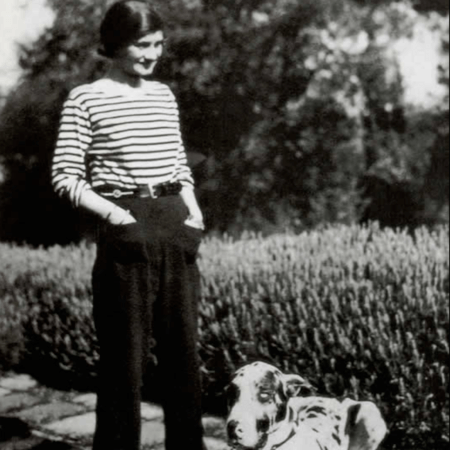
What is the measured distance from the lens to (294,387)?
2.77 m

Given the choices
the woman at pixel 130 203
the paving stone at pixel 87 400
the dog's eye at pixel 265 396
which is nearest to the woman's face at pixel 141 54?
the woman at pixel 130 203

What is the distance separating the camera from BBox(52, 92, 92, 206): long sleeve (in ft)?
10.9

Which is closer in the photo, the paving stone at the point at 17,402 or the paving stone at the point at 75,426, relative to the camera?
the paving stone at the point at 75,426

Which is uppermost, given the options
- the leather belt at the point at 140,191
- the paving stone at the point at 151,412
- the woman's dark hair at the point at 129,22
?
the woman's dark hair at the point at 129,22

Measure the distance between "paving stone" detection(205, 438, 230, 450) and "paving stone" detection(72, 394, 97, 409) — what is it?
1.19 m

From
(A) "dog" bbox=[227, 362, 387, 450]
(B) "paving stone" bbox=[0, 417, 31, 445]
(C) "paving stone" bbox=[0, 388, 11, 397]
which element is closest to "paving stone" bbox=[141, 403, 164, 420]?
(B) "paving stone" bbox=[0, 417, 31, 445]

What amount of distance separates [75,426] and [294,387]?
2.73 metres

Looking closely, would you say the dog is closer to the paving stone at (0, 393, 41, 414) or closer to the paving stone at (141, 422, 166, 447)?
the paving stone at (141, 422, 166, 447)

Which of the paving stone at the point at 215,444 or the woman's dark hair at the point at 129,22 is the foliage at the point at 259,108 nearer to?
the paving stone at the point at 215,444

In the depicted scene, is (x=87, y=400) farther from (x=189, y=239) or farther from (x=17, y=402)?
(x=189, y=239)

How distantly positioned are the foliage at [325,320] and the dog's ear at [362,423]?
66.4 inches

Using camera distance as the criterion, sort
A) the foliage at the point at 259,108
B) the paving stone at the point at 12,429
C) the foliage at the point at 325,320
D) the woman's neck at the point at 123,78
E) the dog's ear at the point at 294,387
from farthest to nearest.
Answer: the foliage at the point at 259,108 < the paving stone at the point at 12,429 < the foliage at the point at 325,320 < the woman's neck at the point at 123,78 < the dog's ear at the point at 294,387

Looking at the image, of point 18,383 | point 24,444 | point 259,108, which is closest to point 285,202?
point 259,108

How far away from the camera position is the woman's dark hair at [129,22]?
327cm
